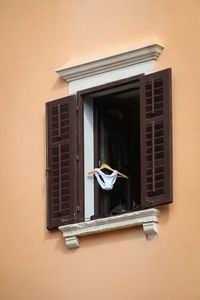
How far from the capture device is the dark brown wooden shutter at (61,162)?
15.4 m

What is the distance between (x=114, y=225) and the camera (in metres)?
14.9

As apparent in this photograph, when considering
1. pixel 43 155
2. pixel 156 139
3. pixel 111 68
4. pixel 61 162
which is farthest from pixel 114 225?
pixel 111 68

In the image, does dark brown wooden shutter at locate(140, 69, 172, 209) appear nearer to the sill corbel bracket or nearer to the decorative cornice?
the sill corbel bracket

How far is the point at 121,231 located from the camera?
1495cm

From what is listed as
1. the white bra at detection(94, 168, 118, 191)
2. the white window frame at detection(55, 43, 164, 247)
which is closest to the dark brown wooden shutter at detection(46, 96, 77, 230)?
the white window frame at detection(55, 43, 164, 247)

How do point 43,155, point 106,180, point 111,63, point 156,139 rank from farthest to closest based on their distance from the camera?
point 43,155, point 106,180, point 111,63, point 156,139

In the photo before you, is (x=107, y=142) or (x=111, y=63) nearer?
(x=111, y=63)

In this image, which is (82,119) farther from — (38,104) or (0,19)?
(0,19)

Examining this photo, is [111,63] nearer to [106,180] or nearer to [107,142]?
[107,142]

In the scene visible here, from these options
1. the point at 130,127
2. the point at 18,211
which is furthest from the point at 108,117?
the point at 18,211

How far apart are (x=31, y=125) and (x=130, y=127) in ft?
3.50

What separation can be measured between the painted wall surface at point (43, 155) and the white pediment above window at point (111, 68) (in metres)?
0.11

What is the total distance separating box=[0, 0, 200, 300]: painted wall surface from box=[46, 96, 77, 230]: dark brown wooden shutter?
0.18m

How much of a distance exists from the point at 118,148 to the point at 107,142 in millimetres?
146
